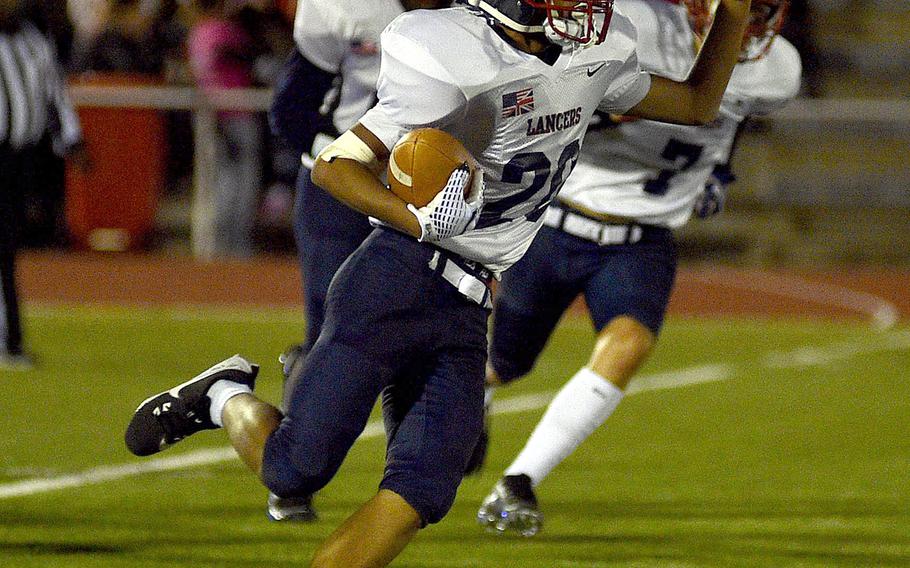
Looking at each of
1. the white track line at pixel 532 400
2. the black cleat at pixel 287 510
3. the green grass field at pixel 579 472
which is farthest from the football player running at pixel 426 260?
the white track line at pixel 532 400

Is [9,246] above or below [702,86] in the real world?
below

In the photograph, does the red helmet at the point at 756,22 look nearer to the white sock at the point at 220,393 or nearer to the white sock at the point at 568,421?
the white sock at the point at 568,421

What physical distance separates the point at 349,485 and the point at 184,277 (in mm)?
5679

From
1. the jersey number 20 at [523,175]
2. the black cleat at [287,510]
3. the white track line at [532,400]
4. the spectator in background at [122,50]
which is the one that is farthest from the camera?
the spectator in background at [122,50]

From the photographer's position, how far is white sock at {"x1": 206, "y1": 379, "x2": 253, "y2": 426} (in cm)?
379

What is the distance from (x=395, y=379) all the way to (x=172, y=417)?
58 centimetres

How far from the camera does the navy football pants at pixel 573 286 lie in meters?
4.82

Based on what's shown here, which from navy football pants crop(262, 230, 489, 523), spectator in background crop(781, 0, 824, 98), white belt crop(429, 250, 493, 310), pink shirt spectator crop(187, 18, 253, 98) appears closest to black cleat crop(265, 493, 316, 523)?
navy football pants crop(262, 230, 489, 523)

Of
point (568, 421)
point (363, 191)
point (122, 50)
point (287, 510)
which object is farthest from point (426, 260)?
point (122, 50)

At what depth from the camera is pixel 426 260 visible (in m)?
3.52

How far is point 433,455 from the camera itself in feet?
11.4

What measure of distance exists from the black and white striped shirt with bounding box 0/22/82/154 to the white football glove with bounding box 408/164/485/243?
4.79 meters

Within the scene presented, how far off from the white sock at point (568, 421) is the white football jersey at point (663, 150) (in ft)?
1.84

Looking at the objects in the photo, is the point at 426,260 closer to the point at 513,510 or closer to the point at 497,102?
the point at 497,102
